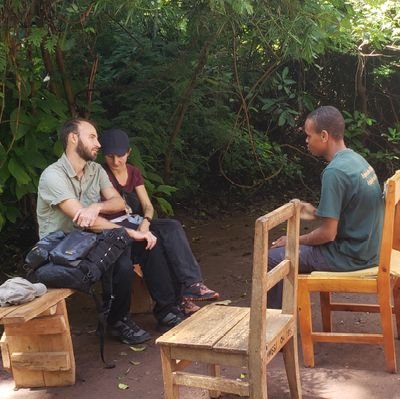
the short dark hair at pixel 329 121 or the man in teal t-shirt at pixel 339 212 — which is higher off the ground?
the short dark hair at pixel 329 121

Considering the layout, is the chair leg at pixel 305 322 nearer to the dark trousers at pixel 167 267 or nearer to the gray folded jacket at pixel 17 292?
the dark trousers at pixel 167 267

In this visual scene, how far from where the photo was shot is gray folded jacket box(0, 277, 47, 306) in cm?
371

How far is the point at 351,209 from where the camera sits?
158 inches

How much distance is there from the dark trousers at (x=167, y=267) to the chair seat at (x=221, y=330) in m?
1.07

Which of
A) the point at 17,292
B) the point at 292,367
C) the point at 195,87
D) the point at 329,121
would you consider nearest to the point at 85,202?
the point at 17,292

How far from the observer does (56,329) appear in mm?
3898

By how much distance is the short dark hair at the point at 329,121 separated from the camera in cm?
410

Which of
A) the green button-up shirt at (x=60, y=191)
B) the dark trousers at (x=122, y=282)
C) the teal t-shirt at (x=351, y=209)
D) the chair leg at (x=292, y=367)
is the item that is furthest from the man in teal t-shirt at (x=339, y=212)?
the green button-up shirt at (x=60, y=191)

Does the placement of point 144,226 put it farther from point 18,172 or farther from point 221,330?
point 221,330

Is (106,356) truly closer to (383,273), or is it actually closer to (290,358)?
(290,358)

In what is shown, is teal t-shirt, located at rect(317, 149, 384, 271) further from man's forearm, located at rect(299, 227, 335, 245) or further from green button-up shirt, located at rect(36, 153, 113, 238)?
green button-up shirt, located at rect(36, 153, 113, 238)

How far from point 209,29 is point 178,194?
9.70ft

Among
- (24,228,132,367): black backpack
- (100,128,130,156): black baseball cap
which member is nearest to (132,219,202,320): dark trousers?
(24,228,132,367): black backpack

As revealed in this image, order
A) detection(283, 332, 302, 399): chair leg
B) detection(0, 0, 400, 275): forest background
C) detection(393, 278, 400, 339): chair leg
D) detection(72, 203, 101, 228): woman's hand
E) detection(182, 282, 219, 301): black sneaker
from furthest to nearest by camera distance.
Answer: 1. detection(0, 0, 400, 275): forest background
2. detection(182, 282, 219, 301): black sneaker
3. detection(393, 278, 400, 339): chair leg
4. detection(72, 203, 101, 228): woman's hand
5. detection(283, 332, 302, 399): chair leg
